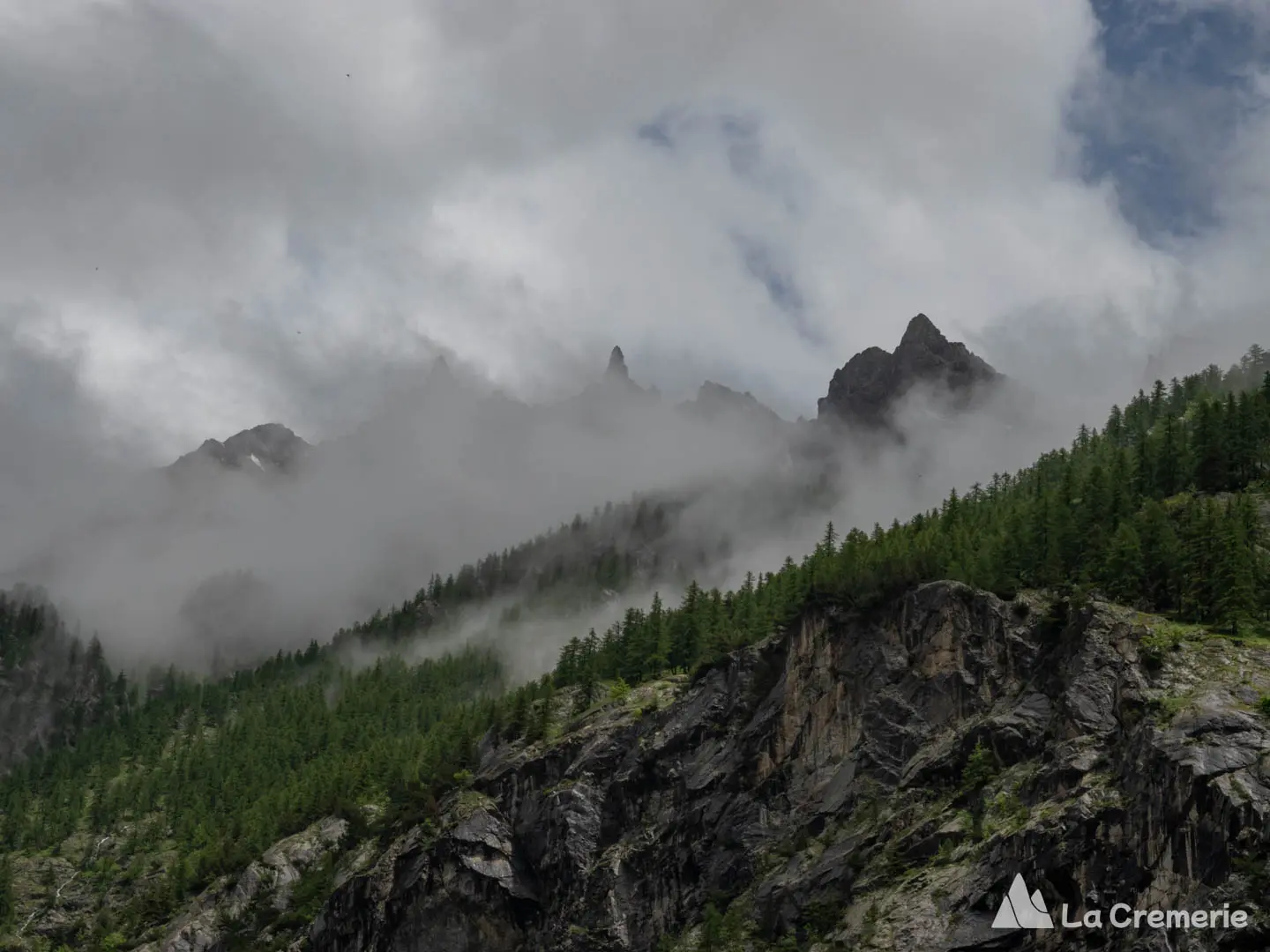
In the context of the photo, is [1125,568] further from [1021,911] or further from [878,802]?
[1021,911]

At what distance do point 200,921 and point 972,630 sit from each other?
11227 cm

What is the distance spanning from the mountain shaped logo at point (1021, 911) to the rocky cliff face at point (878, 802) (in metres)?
0.60

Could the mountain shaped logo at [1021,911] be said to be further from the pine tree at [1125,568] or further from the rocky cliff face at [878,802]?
the pine tree at [1125,568]

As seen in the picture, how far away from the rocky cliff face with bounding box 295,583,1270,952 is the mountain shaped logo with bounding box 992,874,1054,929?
60 centimetres

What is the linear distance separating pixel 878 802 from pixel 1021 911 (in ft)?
86.2

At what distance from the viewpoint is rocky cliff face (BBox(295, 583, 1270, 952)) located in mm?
79875

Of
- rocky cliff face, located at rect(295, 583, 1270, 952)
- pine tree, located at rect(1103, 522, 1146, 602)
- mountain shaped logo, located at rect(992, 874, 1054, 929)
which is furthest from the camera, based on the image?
pine tree, located at rect(1103, 522, 1146, 602)

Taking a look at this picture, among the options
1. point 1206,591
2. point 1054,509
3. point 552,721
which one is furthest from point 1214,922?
point 552,721

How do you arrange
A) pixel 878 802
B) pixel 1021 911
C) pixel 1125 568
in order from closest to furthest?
pixel 1021 911
pixel 878 802
pixel 1125 568

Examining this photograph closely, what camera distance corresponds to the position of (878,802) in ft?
355

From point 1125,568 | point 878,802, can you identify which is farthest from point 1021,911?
point 1125,568

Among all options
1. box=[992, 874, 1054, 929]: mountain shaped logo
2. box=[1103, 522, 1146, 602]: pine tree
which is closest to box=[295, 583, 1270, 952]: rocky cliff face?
box=[992, 874, 1054, 929]: mountain shaped logo

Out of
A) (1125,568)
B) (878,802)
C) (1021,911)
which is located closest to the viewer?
(1021,911)

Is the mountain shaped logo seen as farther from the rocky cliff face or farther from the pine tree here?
the pine tree
